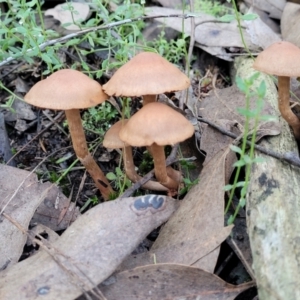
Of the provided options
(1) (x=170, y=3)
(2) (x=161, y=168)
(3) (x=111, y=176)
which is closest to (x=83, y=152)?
(3) (x=111, y=176)

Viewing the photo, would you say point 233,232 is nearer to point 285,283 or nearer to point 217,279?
point 217,279

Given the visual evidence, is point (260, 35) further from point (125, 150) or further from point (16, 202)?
point (16, 202)

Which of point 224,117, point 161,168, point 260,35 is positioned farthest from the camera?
point 260,35

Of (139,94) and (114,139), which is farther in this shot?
(114,139)

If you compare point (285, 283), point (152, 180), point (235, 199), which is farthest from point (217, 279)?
point (152, 180)

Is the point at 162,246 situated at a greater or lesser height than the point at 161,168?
lesser

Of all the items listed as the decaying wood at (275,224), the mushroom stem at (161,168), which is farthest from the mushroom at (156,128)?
the decaying wood at (275,224)
